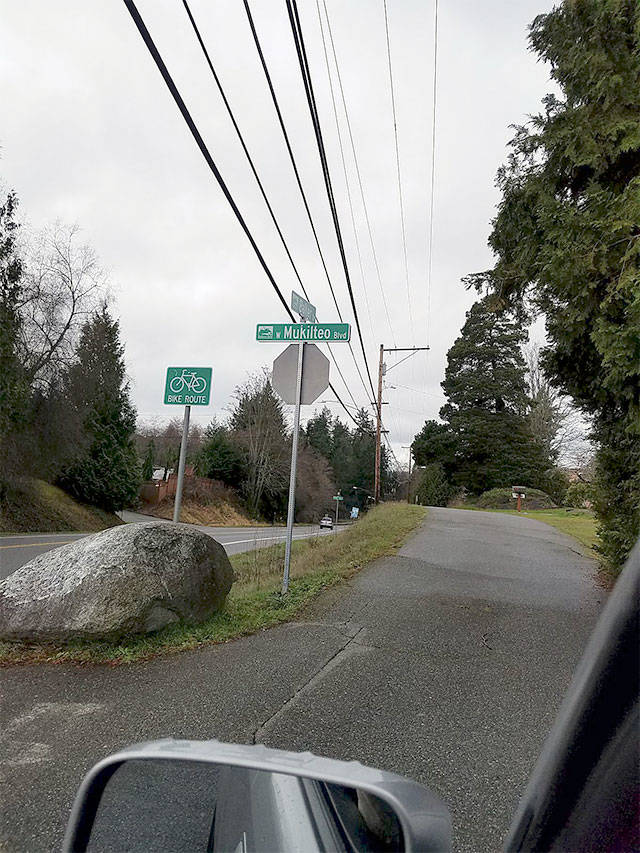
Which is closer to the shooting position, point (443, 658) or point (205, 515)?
point (443, 658)

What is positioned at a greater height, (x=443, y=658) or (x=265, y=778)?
(x=265, y=778)

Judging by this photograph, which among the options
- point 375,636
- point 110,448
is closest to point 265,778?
point 375,636

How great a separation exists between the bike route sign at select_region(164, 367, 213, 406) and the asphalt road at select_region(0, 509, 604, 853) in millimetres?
2819

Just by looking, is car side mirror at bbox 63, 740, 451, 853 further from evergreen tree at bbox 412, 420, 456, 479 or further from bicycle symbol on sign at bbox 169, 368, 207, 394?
evergreen tree at bbox 412, 420, 456, 479

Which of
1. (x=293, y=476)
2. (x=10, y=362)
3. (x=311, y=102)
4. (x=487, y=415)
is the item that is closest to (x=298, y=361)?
(x=293, y=476)

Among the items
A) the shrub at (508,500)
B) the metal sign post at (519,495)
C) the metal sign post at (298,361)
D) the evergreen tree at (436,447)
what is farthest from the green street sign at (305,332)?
the evergreen tree at (436,447)

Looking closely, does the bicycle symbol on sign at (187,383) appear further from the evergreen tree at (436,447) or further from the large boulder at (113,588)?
the evergreen tree at (436,447)

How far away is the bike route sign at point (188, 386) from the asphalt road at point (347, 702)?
9.25ft

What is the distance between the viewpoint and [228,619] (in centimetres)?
534

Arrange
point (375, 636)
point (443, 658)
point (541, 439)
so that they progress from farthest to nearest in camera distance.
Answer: point (541, 439) < point (375, 636) < point (443, 658)

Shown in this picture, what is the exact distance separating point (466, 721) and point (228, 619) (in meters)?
2.59

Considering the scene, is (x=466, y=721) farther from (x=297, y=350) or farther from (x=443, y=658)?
(x=297, y=350)

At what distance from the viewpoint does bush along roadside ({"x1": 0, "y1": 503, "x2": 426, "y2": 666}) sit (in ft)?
14.5

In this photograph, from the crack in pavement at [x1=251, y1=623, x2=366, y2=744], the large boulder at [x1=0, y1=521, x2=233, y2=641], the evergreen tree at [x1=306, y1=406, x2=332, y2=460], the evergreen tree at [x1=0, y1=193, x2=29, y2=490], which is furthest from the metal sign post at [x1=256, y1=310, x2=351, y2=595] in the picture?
the evergreen tree at [x1=306, y1=406, x2=332, y2=460]
